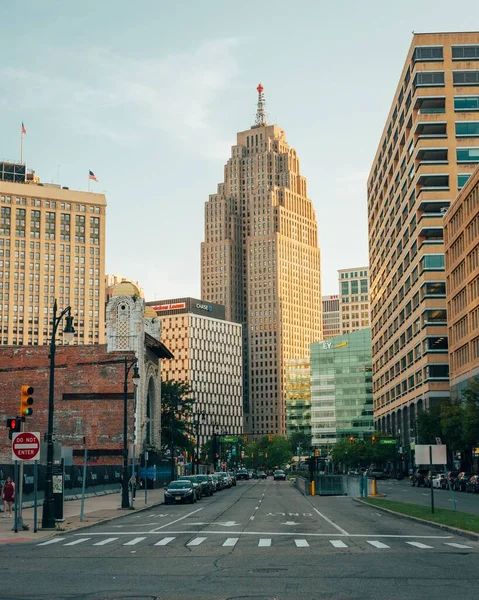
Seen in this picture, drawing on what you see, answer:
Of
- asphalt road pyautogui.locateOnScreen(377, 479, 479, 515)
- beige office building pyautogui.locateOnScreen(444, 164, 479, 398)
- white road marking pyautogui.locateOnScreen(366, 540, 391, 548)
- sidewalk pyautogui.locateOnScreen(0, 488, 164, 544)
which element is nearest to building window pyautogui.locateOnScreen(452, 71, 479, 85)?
beige office building pyautogui.locateOnScreen(444, 164, 479, 398)

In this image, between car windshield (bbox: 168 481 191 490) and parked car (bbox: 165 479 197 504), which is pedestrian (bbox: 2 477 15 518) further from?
car windshield (bbox: 168 481 191 490)

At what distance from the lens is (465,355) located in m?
88.4

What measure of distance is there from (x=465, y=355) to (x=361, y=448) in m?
38.9

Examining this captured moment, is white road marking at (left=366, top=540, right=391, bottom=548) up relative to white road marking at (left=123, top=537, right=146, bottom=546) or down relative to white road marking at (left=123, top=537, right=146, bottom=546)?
up

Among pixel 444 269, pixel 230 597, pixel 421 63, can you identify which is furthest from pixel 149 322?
pixel 230 597

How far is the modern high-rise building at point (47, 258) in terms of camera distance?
590 ft

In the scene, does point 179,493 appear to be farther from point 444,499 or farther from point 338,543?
point 338,543

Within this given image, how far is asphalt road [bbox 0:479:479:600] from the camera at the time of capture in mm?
14422

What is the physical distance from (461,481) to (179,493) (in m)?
26.6

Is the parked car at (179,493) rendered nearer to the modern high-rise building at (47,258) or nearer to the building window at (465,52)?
the building window at (465,52)

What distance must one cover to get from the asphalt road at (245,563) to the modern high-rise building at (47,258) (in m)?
154

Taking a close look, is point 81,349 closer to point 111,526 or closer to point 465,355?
point 465,355

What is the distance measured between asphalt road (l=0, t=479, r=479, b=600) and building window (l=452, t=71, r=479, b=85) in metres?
88.0

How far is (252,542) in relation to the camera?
2416 centimetres
